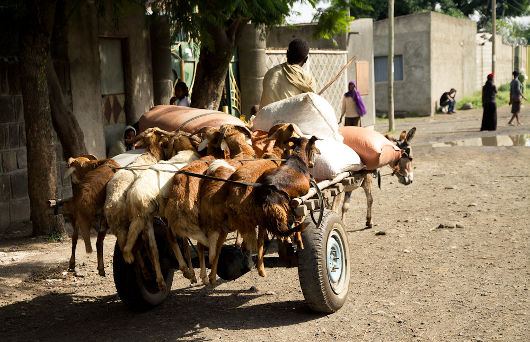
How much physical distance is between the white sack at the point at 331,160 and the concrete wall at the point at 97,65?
421 cm

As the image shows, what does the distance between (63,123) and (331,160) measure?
4091mm

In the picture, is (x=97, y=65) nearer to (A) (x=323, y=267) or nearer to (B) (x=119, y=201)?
(B) (x=119, y=201)

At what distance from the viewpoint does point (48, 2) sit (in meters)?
7.30

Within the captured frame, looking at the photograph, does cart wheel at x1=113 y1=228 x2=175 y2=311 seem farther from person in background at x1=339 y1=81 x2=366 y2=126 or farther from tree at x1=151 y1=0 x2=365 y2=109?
person in background at x1=339 y1=81 x2=366 y2=126

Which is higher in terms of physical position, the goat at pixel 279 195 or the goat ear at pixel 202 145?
the goat ear at pixel 202 145

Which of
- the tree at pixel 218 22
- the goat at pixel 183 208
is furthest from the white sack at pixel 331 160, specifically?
the tree at pixel 218 22

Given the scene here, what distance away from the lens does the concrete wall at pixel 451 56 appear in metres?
27.6

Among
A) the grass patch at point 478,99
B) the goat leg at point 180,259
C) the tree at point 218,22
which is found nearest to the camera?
the goat leg at point 180,259

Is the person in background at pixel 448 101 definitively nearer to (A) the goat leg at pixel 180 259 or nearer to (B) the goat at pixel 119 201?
(B) the goat at pixel 119 201

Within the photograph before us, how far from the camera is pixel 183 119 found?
5621 mm

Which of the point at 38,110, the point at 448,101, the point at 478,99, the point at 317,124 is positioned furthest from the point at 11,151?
the point at 478,99

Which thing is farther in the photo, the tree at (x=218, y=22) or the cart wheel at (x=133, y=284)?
the tree at (x=218, y=22)

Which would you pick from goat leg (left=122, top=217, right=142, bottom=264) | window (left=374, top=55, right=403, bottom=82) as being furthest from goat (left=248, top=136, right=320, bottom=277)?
window (left=374, top=55, right=403, bottom=82)

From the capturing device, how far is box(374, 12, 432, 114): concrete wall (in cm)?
2714
